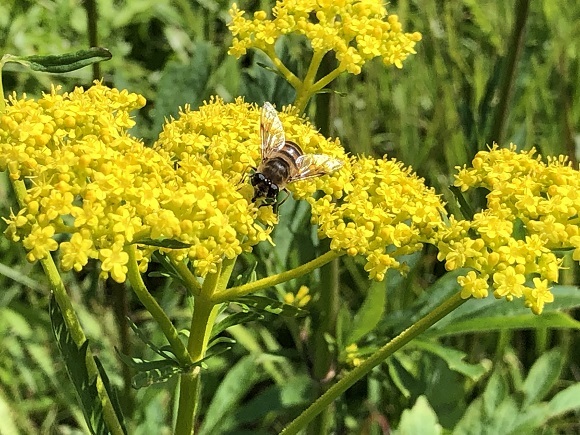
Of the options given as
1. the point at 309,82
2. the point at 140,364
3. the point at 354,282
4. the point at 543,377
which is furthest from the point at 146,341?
the point at 354,282

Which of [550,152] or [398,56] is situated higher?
[398,56]

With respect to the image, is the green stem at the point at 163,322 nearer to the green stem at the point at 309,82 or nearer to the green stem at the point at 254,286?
the green stem at the point at 254,286

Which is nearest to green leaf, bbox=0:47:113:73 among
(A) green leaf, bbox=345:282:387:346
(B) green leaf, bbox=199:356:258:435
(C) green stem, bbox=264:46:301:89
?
(C) green stem, bbox=264:46:301:89

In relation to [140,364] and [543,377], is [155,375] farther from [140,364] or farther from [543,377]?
[543,377]

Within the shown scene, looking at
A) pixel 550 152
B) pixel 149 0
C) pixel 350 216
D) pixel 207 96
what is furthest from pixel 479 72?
pixel 350 216

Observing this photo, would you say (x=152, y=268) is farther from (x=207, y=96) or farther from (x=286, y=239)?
(x=286, y=239)

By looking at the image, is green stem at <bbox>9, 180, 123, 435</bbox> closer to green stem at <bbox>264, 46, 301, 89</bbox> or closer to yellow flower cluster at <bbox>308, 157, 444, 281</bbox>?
yellow flower cluster at <bbox>308, 157, 444, 281</bbox>
